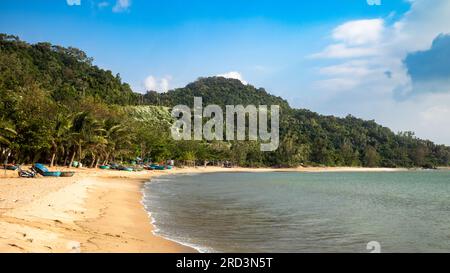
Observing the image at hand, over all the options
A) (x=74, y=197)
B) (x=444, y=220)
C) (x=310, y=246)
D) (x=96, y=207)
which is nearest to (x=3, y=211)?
(x=96, y=207)

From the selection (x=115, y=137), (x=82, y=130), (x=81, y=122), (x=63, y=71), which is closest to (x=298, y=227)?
(x=82, y=130)

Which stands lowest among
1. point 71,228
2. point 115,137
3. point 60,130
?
point 71,228

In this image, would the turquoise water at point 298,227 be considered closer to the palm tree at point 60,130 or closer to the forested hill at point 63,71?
the palm tree at point 60,130

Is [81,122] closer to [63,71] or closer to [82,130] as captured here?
[82,130]

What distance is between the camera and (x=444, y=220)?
24219mm

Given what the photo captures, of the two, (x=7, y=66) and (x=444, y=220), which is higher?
(x=7, y=66)

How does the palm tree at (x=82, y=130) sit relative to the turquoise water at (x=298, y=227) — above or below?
above

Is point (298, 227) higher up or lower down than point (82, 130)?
lower down

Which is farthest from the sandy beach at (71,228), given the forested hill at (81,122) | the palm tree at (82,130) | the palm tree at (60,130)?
the palm tree at (82,130)

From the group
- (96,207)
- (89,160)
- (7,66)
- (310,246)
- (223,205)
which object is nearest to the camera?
(310,246)

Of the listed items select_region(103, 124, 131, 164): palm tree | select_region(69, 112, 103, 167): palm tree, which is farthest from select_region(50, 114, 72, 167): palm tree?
select_region(103, 124, 131, 164): palm tree

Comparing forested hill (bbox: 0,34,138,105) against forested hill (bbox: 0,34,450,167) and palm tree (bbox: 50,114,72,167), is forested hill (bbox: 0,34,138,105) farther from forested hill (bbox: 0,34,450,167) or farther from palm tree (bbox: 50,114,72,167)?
palm tree (bbox: 50,114,72,167)
